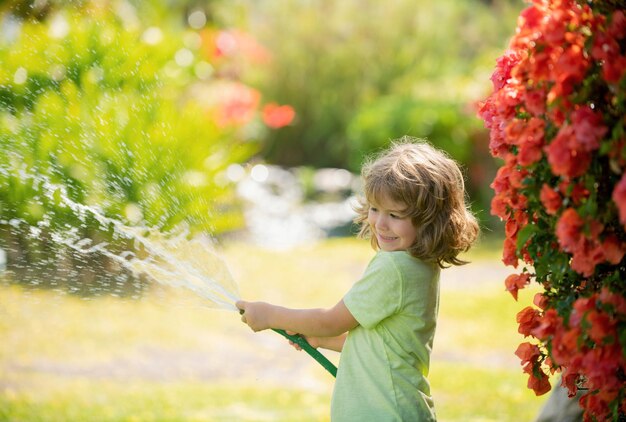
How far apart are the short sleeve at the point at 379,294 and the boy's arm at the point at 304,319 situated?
71 millimetres

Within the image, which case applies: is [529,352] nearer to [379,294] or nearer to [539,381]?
[539,381]

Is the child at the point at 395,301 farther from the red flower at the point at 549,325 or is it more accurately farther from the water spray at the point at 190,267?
the red flower at the point at 549,325

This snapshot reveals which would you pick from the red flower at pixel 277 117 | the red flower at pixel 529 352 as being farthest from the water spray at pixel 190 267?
the red flower at pixel 277 117

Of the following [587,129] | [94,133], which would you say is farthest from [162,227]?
[587,129]

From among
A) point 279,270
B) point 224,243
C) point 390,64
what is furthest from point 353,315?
point 390,64

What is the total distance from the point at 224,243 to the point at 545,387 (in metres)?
7.59

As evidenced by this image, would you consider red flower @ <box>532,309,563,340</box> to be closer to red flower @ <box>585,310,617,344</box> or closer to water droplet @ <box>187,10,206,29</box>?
red flower @ <box>585,310,617,344</box>

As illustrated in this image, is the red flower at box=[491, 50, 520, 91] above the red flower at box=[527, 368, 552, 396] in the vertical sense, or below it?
above

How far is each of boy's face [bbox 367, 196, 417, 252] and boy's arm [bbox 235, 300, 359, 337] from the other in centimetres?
22

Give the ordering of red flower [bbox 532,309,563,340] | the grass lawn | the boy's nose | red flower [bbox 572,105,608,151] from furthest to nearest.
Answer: the grass lawn
the boy's nose
red flower [bbox 532,309,563,340]
red flower [bbox 572,105,608,151]

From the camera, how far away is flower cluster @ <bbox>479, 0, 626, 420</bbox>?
6.67 feet

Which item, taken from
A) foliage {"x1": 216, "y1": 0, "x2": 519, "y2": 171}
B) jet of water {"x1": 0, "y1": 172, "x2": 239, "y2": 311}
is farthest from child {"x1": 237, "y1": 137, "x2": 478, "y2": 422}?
foliage {"x1": 216, "y1": 0, "x2": 519, "y2": 171}

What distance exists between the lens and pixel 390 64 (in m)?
14.2

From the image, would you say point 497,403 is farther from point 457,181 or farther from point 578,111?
point 578,111
